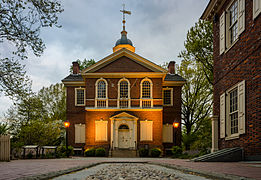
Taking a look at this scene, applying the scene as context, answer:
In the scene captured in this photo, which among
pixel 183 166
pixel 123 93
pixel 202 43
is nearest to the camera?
pixel 183 166

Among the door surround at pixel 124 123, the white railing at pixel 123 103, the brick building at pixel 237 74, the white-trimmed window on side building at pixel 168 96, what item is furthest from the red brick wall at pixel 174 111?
the brick building at pixel 237 74

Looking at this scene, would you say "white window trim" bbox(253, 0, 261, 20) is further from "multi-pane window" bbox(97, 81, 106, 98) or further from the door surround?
"multi-pane window" bbox(97, 81, 106, 98)

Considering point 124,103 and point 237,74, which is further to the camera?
point 124,103

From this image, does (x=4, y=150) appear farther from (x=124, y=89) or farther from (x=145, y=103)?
(x=145, y=103)

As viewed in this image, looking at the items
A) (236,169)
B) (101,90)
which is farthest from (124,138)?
(236,169)

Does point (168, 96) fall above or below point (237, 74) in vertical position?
below

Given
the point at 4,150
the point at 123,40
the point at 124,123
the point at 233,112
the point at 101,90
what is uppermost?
the point at 123,40

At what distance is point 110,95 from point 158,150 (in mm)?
7241

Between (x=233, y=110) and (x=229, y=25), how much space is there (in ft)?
13.2

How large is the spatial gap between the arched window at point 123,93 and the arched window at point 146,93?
55.7 inches

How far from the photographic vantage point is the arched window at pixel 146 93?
27.9 m

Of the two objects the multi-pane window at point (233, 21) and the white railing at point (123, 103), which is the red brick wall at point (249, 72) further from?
the white railing at point (123, 103)

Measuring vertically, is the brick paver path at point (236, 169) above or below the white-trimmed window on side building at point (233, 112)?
below

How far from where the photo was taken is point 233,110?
1240 cm
